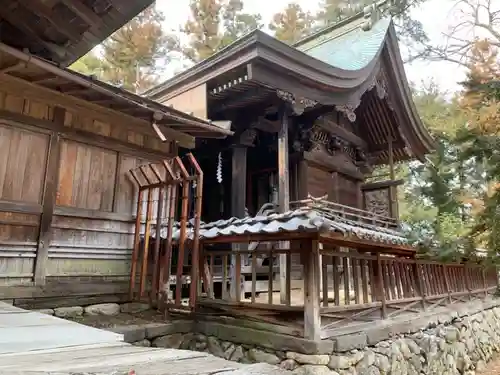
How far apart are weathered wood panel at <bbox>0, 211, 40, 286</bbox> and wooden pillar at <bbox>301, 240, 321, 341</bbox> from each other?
11.9 ft

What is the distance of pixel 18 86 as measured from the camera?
17.2ft

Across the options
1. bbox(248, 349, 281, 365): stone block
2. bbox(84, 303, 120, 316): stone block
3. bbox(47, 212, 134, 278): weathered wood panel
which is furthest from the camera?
bbox(84, 303, 120, 316): stone block

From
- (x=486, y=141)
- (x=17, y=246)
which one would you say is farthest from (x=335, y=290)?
(x=17, y=246)

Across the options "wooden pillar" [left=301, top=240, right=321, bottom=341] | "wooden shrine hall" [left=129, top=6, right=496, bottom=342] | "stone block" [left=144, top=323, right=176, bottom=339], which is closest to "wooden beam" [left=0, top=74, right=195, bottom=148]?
"wooden shrine hall" [left=129, top=6, right=496, bottom=342]

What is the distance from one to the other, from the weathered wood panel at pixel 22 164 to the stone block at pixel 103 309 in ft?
5.63

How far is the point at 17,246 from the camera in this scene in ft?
16.9

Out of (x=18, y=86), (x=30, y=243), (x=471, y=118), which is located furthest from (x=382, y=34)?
(x=30, y=243)

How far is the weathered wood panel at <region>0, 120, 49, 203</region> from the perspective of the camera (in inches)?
201

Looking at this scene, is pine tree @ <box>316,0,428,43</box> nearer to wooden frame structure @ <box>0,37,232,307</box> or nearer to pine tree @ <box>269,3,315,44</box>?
pine tree @ <box>269,3,315,44</box>

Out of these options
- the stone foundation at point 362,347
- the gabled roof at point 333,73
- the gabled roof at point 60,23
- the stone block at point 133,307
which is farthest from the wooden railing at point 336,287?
the gabled roof at point 60,23

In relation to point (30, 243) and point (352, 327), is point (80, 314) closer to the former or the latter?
point (30, 243)

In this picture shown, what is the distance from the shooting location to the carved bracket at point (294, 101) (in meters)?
6.74

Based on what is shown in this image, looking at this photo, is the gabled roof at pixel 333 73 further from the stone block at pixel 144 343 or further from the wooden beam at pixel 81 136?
the stone block at pixel 144 343

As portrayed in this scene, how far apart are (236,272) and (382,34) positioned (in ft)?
23.6
